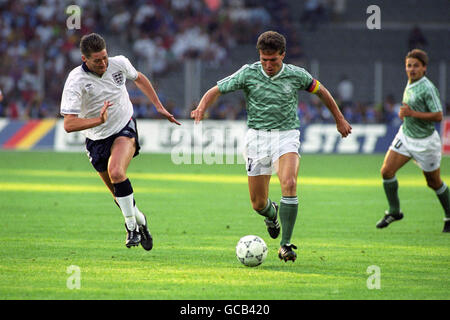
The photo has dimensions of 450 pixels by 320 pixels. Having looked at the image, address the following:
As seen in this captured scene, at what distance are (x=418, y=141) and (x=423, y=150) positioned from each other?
0.16m

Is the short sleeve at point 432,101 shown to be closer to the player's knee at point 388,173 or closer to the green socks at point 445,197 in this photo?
the player's knee at point 388,173

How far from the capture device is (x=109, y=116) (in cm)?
990

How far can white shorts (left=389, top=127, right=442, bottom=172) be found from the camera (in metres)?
12.3

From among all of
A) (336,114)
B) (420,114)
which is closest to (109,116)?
(336,114)

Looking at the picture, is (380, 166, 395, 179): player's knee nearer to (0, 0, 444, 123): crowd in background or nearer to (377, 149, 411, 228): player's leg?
(377, 149, 411, 228): player's leg

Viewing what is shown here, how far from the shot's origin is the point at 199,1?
36750 millimetres

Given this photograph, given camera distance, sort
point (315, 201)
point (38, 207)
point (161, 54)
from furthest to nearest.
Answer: point (161, 54) → point (315, 201) → point (38, 207)

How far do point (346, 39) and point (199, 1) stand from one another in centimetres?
637

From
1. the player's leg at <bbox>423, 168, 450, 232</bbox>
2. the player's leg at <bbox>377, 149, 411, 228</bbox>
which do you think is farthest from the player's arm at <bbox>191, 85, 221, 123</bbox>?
the player's leg at <bbox>423, 168, 450, 232</bbox>

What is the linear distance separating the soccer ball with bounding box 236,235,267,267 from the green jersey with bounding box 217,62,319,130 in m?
1.44

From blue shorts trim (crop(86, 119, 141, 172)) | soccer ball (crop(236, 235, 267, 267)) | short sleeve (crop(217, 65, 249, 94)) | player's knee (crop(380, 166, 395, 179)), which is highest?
short sleeve (crop(217, 65, 249, 94))

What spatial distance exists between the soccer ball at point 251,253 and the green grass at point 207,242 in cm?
10
